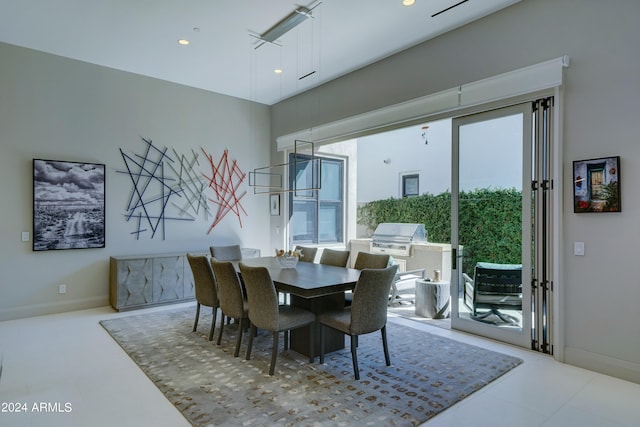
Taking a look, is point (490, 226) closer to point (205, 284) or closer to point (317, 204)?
point (205, 284)

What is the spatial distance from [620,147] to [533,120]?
77cm

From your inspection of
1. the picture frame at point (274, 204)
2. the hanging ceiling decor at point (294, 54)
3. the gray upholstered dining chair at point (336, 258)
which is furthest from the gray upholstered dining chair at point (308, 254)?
the picture frame at point (274, 204)

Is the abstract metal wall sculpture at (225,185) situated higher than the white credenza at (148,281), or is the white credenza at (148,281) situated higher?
the abstract metal wall sculpture at (225,185)

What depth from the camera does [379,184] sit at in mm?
8883

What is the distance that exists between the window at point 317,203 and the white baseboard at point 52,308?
327 cm

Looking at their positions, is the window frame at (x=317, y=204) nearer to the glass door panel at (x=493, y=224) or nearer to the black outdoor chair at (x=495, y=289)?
the glass door panel at (x=493, y=224)

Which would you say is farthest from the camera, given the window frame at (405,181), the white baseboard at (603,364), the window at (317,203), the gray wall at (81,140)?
the window frame at (405,181)

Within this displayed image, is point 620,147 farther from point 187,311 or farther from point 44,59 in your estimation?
point 44,59

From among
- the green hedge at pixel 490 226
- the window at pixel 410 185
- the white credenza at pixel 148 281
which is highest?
the window at pixel 410 185

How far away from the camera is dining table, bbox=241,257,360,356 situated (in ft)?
10.2

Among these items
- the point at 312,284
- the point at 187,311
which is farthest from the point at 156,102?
the point at 312,284

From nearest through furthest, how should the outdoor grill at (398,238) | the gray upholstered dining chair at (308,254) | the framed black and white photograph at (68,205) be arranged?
1. the framed black and white photograph at (68,205)
2. the gray upholstered dining chair at (308,254)
3. the outdoor grill at (398,238)

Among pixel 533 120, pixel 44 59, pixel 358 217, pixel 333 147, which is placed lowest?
pixel 358 217

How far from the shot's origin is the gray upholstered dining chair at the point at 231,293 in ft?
11.3
